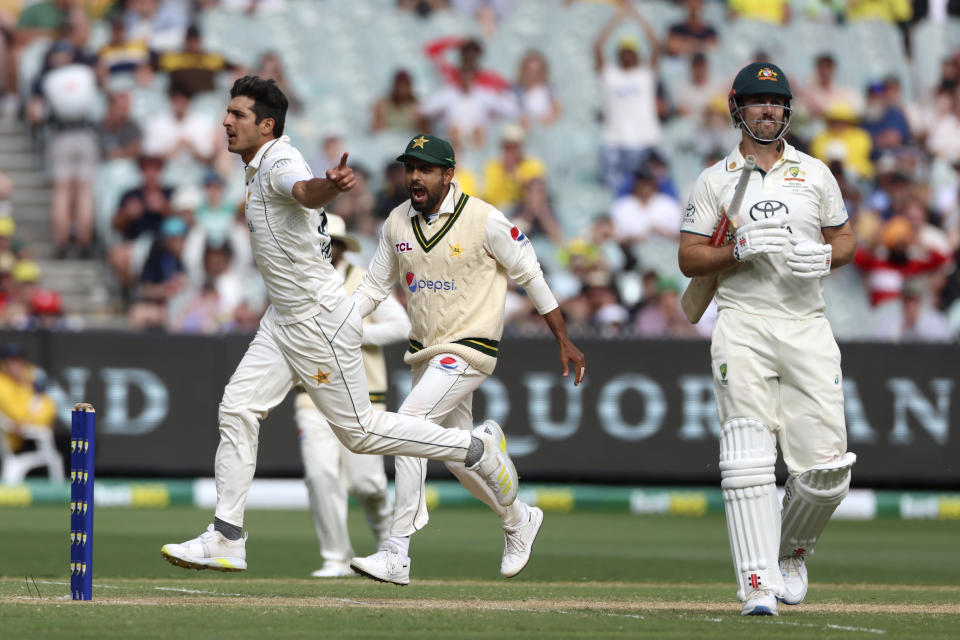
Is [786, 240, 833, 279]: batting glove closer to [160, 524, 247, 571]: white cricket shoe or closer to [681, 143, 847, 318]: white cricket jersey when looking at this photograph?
[681, 143, 847, 318]: white cricket jersey

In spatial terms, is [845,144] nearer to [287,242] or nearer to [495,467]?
[495,467]

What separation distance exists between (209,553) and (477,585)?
2.30 meters

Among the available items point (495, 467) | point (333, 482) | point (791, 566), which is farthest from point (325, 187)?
point (333, 482)

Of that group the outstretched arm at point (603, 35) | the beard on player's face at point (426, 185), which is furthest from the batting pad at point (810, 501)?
the outstretched arm at point (603, 35)

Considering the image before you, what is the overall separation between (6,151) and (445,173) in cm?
1215

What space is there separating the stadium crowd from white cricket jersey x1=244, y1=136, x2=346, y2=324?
807 cm

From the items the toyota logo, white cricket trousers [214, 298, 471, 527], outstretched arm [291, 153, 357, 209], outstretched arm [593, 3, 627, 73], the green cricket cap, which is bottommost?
white cricket trousers [214, 298, 471, 527]

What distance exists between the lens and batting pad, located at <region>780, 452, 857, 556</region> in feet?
24.2

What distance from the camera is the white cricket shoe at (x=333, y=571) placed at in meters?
10.1

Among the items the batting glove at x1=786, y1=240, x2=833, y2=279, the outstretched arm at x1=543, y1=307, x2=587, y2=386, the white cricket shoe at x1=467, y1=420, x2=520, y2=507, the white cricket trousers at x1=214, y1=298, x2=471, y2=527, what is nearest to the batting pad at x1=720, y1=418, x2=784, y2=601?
the batting glove at x1=786, y1=240, x2=833, y2=279

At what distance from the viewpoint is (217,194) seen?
17.5 m

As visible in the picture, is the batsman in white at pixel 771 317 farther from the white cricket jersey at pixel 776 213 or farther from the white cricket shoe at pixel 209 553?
the white cricket shoe at pixel 209 553

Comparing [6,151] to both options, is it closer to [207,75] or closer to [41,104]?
[41,104]

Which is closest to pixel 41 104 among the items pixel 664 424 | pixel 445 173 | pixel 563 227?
pixel 563 227
